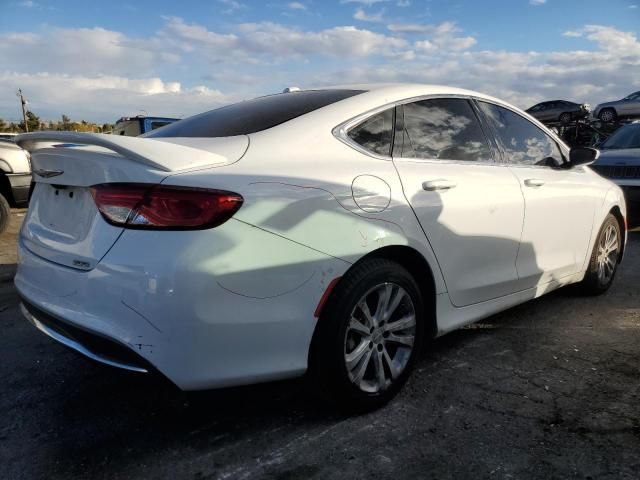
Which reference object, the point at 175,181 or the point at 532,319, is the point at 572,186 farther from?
the point at 175,181

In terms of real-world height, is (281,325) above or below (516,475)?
above

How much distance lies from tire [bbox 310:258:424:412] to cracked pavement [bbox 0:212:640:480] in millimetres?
158

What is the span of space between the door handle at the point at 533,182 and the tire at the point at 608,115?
2050 cm

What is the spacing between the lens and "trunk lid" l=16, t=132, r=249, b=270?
2.00 m

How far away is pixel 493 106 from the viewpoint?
347 cm

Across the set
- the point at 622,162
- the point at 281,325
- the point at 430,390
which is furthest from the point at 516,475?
the point at 622,162

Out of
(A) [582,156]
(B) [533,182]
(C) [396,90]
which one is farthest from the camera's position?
(A) [582,156]

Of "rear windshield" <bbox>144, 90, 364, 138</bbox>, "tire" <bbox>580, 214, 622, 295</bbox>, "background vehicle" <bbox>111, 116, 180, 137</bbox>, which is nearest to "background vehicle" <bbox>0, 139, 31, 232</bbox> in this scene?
"rear windshield" <bbox>144, 90, 364, 138</bbox>

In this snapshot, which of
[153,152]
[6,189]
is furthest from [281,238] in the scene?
[6,189]

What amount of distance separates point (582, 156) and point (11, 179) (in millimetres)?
6301

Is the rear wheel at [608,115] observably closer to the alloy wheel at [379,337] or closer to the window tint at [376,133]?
the window tint at [376,133]

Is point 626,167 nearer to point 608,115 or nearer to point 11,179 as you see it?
point 11,179

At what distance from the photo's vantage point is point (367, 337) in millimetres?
2438

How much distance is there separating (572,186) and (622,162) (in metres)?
4.33
